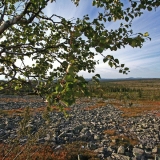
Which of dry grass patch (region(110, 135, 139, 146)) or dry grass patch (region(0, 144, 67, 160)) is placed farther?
dry grass patch (region(110, 135, 139, 146))

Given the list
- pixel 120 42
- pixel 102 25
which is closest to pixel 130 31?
pixel 120 42

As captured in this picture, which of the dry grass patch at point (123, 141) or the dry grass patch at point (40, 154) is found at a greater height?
the dry grass patch at point (40, 154)

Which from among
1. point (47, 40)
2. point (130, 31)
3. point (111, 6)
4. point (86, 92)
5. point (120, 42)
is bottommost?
point (86, 92)

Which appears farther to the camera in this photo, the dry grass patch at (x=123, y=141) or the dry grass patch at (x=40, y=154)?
the dry grass patch at (x=123, y=141)

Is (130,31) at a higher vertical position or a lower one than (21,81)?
higher

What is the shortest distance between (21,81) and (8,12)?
10.4ft

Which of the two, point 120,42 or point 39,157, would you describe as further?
point 39,157

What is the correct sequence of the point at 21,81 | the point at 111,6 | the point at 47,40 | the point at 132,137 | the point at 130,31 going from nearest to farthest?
the point at 130,31
the point at 111,6
the point at 21,81
the point at 47,40
the point at 132,137

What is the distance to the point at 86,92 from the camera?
3.00m

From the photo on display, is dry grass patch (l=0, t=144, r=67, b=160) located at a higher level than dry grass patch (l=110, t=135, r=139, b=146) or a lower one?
higher

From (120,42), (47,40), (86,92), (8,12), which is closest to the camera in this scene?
(86,92)

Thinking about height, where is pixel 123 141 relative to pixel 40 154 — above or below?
below

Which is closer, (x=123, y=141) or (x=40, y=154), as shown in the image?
(x=40, y=154)

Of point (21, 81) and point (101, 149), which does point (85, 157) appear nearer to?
point (101, 149)
